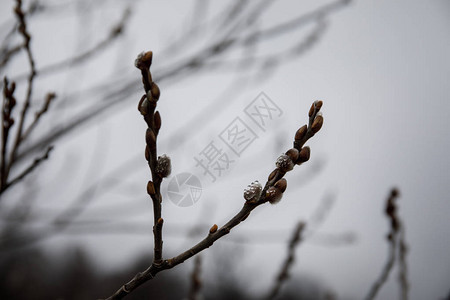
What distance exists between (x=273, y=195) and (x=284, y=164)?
0.08m

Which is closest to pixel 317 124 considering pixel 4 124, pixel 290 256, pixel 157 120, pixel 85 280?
pixel 157 120

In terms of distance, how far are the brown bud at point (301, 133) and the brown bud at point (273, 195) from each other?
0.45 ft

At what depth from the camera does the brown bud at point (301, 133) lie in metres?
0.70

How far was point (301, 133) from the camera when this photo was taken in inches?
27.6

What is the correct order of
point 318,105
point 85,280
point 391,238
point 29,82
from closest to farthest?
point 318,105, point 29,82, point 391,238, point 85,280

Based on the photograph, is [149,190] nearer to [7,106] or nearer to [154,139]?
[154,139]

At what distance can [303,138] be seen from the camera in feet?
2.34

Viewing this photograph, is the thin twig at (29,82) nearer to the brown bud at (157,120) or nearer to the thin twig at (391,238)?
the brown bud at (157,120)

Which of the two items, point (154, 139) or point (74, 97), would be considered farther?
point (74, 97)

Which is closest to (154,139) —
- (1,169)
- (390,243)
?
(1,169)

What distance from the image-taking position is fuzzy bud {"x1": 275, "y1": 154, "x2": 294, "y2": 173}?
2.26 ft

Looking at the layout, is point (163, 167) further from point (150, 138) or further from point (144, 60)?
point (144, 60)

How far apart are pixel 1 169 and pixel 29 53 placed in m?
0.49

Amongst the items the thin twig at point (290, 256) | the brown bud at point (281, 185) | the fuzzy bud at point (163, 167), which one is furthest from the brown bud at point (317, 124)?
the thin twig at point (290, 256)
